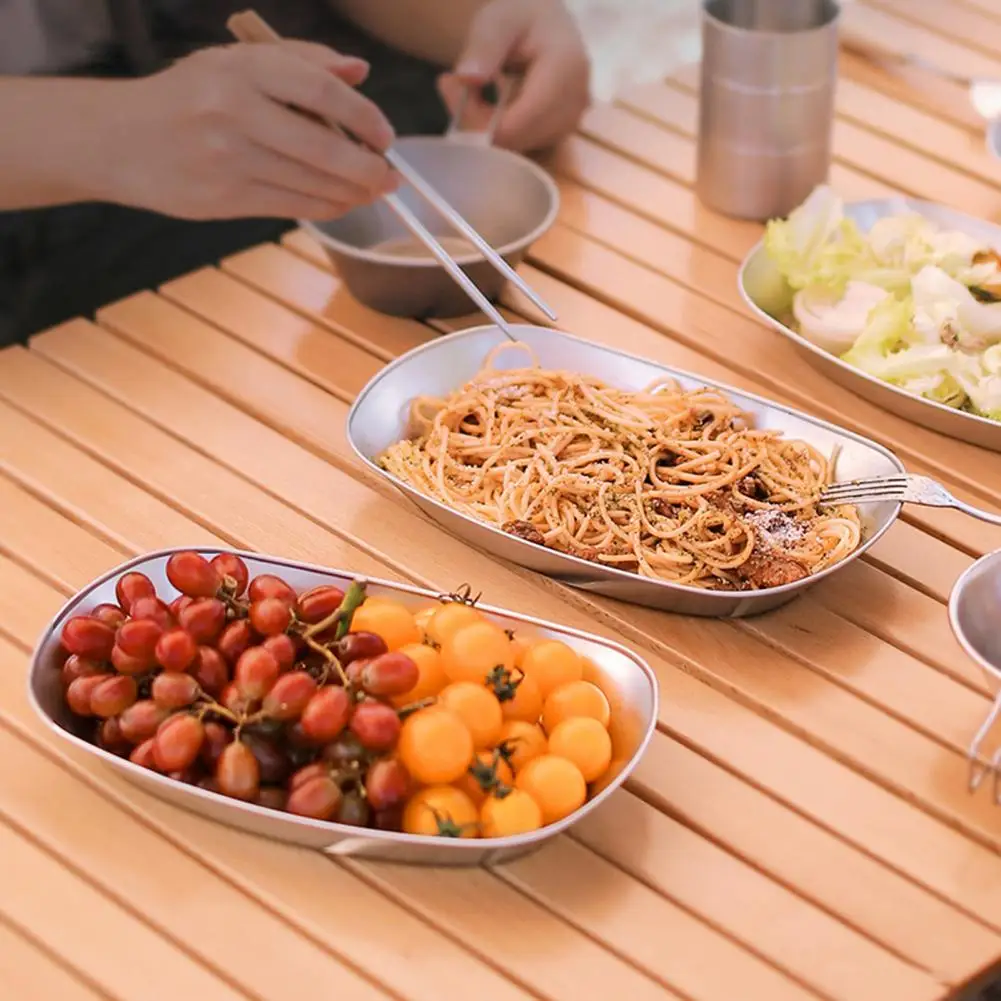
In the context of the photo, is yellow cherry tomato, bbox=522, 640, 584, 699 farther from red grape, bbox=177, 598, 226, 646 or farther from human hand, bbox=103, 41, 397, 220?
human hand, bbox=103, 41, 397, 220

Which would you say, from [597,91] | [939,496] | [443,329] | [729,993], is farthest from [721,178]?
[597,91]

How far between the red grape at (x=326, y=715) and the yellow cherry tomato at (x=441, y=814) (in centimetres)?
8

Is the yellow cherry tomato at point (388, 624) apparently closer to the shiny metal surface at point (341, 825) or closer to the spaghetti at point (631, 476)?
the shiny metal surface at point (341, 825)

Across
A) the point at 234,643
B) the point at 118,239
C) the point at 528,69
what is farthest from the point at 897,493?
the point at 118,239

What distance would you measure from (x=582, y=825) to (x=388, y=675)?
204mm

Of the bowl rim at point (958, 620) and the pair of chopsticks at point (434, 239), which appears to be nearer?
the bowl rim at point (958, 620)

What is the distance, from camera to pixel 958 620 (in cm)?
118

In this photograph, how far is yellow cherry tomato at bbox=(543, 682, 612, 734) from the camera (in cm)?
113

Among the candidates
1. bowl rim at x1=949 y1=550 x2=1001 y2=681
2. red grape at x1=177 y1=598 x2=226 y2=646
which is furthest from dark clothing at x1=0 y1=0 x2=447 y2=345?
bowl rim at x1=949 y1=550 x2=1001 y2=681

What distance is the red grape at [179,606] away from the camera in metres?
1.16

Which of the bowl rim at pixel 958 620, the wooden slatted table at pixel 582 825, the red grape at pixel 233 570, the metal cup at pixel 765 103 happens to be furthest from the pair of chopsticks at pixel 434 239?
the bowl rim at pixel 958 620

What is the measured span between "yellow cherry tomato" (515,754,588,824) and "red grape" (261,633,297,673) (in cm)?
19

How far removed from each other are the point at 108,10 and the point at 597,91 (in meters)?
1.65

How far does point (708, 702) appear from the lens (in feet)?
4.17
